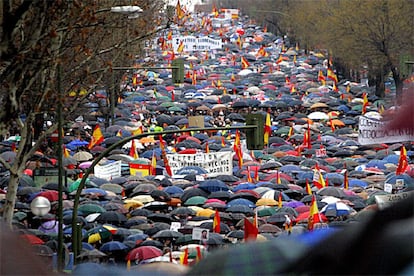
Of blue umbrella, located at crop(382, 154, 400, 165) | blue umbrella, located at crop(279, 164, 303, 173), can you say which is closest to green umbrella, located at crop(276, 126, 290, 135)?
blue umbrella, located at crop(382, 154, 400, 165)

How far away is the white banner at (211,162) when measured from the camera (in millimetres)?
27594

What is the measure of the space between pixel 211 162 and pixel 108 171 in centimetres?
314

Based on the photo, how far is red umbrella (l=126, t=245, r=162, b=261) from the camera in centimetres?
1708

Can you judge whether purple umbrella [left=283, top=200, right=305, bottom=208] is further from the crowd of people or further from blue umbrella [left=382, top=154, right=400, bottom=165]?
blue umbrella [left=382, top=154, right=400, bottom=165]

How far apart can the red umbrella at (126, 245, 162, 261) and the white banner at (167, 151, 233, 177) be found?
1011 cm

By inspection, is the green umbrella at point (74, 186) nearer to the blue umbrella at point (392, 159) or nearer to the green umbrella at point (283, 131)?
the blue umbrella at point (392, 159)

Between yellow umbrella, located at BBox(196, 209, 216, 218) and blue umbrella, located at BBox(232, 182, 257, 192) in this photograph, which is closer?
yellow umbrella, located at BBox(196, 209, 216, 218)

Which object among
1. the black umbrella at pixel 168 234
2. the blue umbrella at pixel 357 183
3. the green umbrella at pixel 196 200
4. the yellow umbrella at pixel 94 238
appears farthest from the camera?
the blue umbrella at pixel 357 183

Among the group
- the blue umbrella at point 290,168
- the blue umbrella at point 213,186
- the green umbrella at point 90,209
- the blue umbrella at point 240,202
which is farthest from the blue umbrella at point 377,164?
the green umbrella at point 90,209

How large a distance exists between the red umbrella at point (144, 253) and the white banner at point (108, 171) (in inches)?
405

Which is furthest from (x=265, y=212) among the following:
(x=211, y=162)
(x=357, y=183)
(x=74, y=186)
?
(x=74, y=186)

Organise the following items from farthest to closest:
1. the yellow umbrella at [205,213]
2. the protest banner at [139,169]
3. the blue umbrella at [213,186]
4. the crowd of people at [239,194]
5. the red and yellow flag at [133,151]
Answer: the red and yellow flag at [133,151]
the protest banner at [139,169]
the blue umbrella at [213,186]
the yellow umbrella at [205,213]
the crowd of people at [239,194]

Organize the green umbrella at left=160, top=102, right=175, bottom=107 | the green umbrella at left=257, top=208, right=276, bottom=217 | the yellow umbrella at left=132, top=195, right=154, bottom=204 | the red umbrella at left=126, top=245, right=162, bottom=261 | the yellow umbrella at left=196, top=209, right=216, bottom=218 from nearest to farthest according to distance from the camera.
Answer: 1. the red umbrella at left=126, top=245, right=162, bottom=261
2. the green umbrella at left=257, top=208, right=276, bottom=217
3. the yellow umbrella at left=196, top=209, right=216, bottom=218
4. the yellow umbrella at left=132, top=195, right=154, bottom=204
5. the green umbrella at left=160, top=102, right=175, bottom=107

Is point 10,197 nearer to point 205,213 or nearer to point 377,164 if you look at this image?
point 205,213
